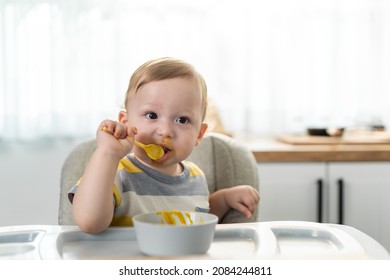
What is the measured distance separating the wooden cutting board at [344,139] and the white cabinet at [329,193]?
5 cm

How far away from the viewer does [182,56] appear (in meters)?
0.80

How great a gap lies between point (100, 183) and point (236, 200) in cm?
22

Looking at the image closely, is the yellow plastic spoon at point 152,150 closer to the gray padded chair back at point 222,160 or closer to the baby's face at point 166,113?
the baby's face at point 166,113

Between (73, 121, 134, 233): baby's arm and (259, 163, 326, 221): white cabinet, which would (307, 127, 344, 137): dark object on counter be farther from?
(73, 121, 134, 233): baby's arm

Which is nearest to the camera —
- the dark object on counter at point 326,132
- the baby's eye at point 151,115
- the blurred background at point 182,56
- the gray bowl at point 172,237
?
the gray bowl at point 172,237

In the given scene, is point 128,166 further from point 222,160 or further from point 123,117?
point 222,160

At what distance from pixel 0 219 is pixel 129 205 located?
0.15 meters

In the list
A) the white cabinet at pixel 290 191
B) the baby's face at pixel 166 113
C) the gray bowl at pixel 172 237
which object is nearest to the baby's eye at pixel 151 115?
the baby's face at pixel 166 113

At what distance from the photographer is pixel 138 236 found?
38 centimetres

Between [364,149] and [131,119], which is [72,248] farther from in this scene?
[364,149]

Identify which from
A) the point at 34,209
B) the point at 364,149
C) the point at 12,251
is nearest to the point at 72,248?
the point at 12,251

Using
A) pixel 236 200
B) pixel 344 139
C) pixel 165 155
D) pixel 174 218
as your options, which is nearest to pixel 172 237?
pixel 174 218

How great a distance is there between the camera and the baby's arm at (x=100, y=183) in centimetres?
44

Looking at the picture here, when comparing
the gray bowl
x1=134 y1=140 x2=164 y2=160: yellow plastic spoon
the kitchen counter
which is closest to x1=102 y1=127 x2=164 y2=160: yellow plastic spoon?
x1=134 y1=140 x2=164 y2=160: yellow plastic spoon
